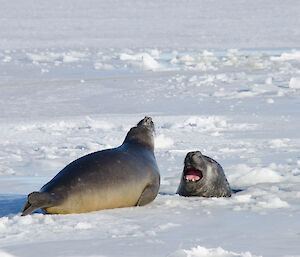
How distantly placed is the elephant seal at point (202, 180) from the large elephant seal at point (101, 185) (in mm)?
233

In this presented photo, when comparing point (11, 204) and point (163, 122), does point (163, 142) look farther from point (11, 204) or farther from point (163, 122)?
point (11, 204)

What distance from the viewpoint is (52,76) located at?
436 inches

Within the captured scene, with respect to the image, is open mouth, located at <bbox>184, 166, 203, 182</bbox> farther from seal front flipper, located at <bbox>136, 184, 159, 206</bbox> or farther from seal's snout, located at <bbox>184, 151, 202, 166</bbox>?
seal front flipper, located at <bbox>136, 184, 159, 206</bbox>

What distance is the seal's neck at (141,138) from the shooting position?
13.8ft

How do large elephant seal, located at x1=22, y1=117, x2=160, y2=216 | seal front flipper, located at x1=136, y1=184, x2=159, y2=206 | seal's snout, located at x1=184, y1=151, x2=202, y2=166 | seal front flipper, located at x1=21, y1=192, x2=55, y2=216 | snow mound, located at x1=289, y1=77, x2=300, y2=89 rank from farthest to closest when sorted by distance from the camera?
snow mound, located at x1=289, y1=77, x2=300, y2=89, seal's snout, located at x1=184, y1=151, x2=202, y2=166, seal front flipper, located at x1=136, y1=184, x2=159, y2=206, large elephant seal, located at x1=22, y1=117, x2=160, y2=216, seal front flipper, located at x1=21, y1=192, x2=55, y2=216

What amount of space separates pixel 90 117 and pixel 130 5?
18.0 meters

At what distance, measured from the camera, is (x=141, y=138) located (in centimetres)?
425

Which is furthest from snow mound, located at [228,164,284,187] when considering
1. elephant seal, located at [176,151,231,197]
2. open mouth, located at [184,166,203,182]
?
open mouth, located at [184,166,203,182]

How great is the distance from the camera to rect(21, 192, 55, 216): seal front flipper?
126 inches

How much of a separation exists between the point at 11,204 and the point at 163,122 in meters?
3.41

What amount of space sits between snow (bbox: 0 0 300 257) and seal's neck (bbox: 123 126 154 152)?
31 cm

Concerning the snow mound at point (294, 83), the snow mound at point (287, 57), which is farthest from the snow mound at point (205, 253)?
the snow mound at point (287, 57)

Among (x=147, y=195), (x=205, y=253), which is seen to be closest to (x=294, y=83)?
(x=147, y=195)

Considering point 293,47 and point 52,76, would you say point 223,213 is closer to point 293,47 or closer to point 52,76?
point 52,76
